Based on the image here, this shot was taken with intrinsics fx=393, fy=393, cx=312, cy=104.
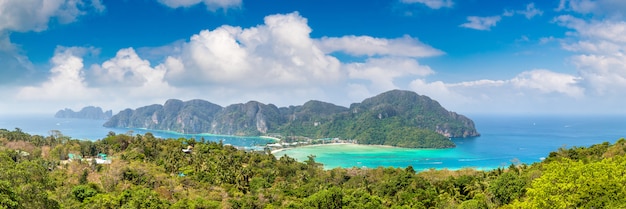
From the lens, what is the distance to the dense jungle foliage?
1243cm

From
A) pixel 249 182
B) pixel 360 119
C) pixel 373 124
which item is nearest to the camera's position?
pixel 249 182

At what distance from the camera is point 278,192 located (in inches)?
1352

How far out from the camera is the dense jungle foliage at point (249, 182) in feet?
40.8

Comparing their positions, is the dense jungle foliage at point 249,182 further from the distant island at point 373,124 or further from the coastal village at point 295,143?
the distant island at point 373,124

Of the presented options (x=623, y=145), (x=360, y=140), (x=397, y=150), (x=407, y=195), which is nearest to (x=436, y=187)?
(x=407, y=195)

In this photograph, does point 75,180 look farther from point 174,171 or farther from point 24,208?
point 24,208

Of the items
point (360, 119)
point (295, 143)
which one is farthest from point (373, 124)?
point (295, 143)

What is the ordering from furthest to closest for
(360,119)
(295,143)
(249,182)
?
(360,119)
(295,143)
(249,182)

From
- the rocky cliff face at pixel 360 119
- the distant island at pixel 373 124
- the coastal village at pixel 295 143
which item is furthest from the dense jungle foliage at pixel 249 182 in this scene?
the rocky cliff face at pixel 360 119

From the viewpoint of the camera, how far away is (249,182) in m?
42.1

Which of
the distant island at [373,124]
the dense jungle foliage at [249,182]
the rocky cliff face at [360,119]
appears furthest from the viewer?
the rocky cliff face at [360,119]

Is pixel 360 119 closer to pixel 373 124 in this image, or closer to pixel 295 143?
pixel 373 124

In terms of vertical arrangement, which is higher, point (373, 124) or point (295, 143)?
point (373, 124)

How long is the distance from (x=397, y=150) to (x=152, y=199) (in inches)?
3962
